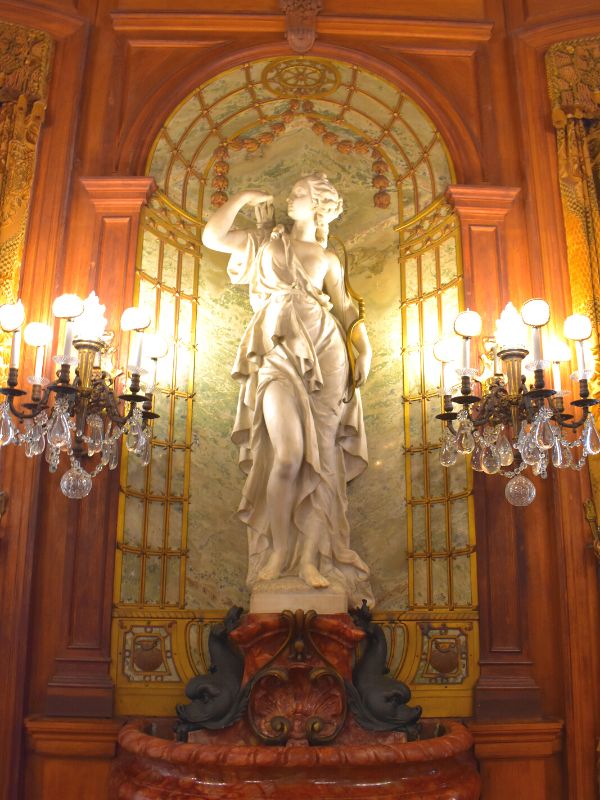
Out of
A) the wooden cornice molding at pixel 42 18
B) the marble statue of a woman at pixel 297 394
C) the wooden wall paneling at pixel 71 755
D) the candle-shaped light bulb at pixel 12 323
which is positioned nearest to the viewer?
the candle-shaped light bulb at pixel 12 323

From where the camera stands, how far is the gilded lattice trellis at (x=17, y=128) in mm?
4531

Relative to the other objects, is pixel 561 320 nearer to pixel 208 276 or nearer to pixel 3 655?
pixel 208 276

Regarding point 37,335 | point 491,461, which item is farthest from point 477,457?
point 37,335

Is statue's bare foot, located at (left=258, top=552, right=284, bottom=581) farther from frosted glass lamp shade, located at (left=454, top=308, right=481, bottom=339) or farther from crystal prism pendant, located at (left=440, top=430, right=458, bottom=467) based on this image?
frosted glass lamp shade, located at (left=454, top=308, right=481, bottom=339)

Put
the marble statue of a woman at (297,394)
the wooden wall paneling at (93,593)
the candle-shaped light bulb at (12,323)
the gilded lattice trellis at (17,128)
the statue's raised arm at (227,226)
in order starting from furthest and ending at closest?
the statue's raised arm at (227,226) → the gilded lattice trellis at (17,128) → the marble statue of a woman at (297,394) → the wooden wall paneling at (93,593) → the candle-shaped light bulb at (12,323)

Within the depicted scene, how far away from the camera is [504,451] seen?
3863mm

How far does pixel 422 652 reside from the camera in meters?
4.31

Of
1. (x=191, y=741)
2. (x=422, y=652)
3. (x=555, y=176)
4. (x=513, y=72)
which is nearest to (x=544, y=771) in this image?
(x=422, y=652)

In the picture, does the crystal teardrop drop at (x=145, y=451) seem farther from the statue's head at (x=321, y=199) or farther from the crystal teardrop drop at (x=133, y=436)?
the statue's head at (x=321, y=199)

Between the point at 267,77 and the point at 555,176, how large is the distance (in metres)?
1.77

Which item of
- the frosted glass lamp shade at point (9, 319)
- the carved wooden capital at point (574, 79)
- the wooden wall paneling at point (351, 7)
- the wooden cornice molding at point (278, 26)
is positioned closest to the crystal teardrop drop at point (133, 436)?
the frosted glass lamp shade at point (9, 319)

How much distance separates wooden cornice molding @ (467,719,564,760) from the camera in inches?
154

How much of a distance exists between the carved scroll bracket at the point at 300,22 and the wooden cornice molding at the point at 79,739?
12.3 feet

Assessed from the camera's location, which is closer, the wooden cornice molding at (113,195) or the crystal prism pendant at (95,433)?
the crystal prism pendant at (95,433)
